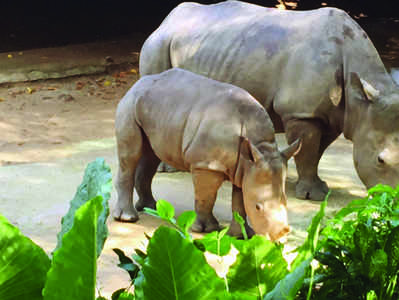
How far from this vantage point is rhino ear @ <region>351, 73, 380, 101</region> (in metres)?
6.26

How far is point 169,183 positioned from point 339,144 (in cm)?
268

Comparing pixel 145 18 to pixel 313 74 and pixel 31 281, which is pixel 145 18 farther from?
pixel 31 281

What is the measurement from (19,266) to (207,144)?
4.20 metres

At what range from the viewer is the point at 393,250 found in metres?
1.38

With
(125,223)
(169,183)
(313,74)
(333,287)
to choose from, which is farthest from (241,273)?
(169,183)

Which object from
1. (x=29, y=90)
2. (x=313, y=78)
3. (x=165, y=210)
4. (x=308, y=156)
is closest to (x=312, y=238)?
(x=165, y=210)

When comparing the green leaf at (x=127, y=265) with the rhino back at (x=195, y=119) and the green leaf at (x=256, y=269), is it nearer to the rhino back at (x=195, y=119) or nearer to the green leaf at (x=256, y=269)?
the green leaf at (x=256, y=269)

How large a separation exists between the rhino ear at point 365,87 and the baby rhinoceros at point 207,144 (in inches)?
46.2

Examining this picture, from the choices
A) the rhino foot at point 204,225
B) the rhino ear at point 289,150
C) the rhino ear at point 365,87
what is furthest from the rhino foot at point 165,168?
the rhino ear at point 289,150

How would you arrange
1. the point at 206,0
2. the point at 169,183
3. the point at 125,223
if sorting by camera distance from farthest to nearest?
the point at 206,0, the point at 169,183, the point at 125,223

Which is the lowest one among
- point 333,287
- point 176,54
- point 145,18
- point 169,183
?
point 145,18

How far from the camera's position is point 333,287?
138cm

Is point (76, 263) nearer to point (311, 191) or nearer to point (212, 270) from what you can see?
point (212, 270)

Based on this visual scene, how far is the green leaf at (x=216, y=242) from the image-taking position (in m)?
1.33
